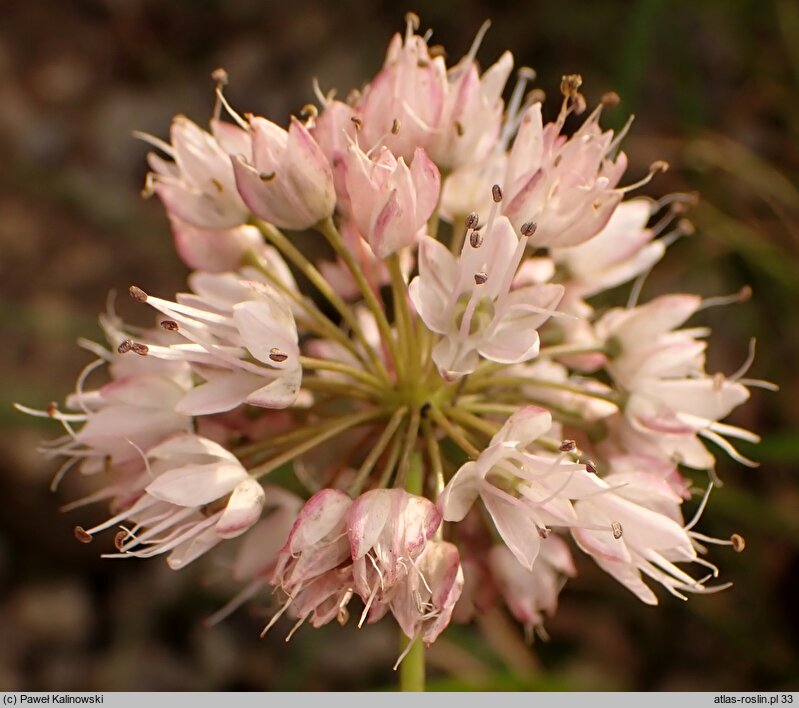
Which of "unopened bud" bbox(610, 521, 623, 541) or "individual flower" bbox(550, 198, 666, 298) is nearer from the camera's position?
"unopened bud" bbox(610, 521, 623, 541)

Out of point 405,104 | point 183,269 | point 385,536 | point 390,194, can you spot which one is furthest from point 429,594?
point 183,269

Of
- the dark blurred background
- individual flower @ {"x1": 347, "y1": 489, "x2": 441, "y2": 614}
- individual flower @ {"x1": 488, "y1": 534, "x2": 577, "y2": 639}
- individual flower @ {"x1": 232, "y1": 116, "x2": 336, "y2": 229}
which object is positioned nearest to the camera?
individual flower @ {"x1": 347, "y1": 489, "x2": 441, "y2": 614}

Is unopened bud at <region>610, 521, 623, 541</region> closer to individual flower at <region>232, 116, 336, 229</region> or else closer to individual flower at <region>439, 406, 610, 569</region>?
individual flower at <region>439, 406, 610, 569</region>

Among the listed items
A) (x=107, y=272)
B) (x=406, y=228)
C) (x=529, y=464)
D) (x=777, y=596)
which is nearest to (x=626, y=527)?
(x=529, y=464)

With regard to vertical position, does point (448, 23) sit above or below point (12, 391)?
above

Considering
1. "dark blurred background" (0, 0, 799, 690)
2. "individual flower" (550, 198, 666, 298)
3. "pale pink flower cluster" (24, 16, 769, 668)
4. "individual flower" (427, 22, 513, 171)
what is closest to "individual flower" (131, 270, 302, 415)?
"pale pink flower cluster" (24, 16, 769, 668)

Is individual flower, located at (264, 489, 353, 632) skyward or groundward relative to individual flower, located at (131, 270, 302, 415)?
groundward

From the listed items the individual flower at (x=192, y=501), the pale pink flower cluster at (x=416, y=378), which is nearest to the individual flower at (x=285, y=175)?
the pale pink flower cluster at (x=416, y=378)

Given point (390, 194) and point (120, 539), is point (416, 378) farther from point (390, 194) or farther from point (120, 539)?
point (120, 539)
